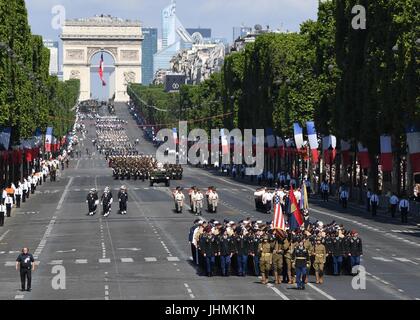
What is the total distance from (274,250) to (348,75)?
57353mm

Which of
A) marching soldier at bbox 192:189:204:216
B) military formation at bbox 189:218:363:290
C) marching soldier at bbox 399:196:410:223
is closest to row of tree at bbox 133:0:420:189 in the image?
marching soldier at bbox 399:196:410:223

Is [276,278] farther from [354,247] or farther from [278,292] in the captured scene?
[354,247]

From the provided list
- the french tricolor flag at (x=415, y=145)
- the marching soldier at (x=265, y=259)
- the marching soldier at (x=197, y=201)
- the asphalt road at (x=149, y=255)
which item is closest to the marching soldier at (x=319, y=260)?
the asphalt road at (x=149, y=255)

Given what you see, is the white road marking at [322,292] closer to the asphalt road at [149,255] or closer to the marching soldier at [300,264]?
the asphalt road at [149,255]

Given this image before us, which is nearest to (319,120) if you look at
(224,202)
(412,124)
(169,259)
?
(224,202)

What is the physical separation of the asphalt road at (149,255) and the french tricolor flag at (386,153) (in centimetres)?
318

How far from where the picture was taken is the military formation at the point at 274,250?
4869 centimetres

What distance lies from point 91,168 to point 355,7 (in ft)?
305

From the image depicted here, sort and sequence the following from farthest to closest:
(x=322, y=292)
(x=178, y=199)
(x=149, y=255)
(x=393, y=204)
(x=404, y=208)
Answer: (x=178, y=199) → (x=393, y=204) → (x=404, y=208) → (x=149, y=255) → (x=322, y=292)

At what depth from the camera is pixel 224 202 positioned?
98625mm

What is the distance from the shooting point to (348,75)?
105000mm

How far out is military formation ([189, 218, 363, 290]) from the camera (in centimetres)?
4869

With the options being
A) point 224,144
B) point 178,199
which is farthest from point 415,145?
point 224,144
